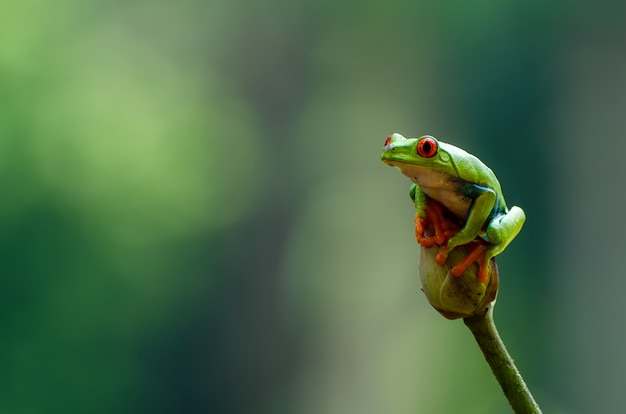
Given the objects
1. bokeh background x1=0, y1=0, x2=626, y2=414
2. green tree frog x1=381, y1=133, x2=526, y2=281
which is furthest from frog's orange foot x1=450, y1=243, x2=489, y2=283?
bokeh background x1=0, y1=0, x2=626, y2=414

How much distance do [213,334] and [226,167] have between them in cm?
125

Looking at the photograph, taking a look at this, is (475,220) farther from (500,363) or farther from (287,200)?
(287,200)

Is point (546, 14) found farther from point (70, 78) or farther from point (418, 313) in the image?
point (70, 78)

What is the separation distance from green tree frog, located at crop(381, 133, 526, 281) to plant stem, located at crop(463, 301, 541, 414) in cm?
4

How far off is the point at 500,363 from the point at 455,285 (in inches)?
2.6

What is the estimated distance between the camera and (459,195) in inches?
22.5

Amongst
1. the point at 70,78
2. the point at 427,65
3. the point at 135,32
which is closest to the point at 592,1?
the point at 427,65

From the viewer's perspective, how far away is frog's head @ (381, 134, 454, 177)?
1.85 ft

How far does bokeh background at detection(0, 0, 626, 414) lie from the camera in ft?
15.2

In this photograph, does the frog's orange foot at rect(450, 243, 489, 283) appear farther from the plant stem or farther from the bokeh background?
the bokeh background

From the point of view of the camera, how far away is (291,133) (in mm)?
5367

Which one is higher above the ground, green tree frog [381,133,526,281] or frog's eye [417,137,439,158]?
frog's eye [417,137,439,158]

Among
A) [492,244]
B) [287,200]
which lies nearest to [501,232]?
[492,244]

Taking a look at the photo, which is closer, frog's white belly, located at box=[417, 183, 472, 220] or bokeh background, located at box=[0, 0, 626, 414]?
frog's white belly, located at box=[417, 183, 472, 220]
